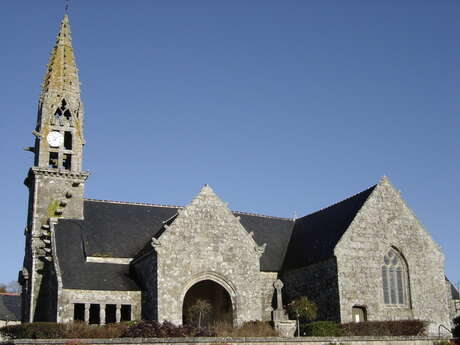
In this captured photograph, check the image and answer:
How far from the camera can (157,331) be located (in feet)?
71.5

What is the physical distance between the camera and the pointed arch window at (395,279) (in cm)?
3139

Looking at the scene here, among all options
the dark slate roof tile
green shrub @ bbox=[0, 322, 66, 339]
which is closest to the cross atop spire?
the dark slate roof tile

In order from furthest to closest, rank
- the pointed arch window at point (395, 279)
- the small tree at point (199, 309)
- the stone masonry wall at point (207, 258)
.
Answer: the pointed arch window at point (395, 279) → the small tree at point (199, 309) → the stone masonry wall at point (207, 258)

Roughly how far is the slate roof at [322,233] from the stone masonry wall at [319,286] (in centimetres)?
39

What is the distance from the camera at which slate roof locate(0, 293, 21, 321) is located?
53.4 meters

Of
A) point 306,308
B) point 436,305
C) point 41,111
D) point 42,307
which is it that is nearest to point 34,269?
point 42,307

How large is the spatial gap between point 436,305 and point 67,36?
1078 inches

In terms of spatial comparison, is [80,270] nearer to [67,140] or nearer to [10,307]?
[67,140]

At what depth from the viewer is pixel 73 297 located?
89.8 feet

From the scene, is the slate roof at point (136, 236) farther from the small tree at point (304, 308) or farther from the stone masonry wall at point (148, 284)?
the small tree at point (304, 308)

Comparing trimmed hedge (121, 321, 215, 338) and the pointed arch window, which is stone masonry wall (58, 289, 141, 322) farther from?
the pointed arch window

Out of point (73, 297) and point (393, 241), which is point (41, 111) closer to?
point (73, 297)

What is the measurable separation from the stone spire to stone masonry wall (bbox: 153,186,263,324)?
39.7ft

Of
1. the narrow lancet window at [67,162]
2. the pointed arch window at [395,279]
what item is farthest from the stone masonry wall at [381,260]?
the narrow lancet window at [67,162]
